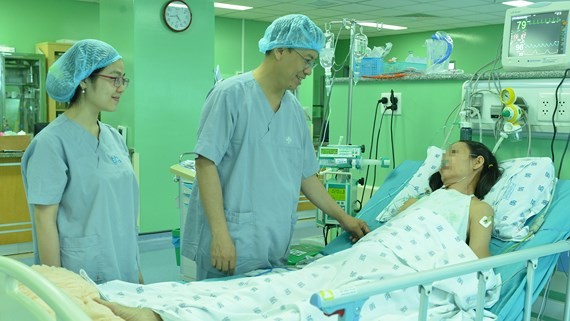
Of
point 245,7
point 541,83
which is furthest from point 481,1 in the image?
point 541,83

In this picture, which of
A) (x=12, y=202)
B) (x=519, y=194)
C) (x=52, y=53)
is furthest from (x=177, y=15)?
(x=519, y=194)

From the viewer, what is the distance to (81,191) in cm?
191

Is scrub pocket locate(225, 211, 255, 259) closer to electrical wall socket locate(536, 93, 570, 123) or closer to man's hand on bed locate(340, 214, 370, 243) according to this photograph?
man's hand on bed locate(340, 214, 370, 243)

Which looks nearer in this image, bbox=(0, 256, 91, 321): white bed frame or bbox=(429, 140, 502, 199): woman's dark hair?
bbox=(0, 256, 91, 321): white bed frame

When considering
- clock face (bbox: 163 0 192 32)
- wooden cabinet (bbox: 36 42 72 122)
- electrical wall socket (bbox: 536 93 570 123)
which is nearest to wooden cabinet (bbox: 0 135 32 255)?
clock face (bbox: 163 0 192 32)

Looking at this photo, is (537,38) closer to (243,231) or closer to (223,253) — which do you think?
(243,231)

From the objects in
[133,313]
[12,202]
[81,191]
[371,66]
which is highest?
[371,66]

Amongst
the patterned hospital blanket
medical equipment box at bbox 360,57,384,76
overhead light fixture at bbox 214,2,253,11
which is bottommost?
the patterned hospital blanket

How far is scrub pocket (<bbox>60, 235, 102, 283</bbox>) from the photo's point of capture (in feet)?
6.25

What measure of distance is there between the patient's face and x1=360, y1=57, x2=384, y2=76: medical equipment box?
0.88 meters

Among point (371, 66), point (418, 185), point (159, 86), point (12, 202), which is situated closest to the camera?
point (418, 185)

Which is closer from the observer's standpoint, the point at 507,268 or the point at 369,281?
the point at 369,281

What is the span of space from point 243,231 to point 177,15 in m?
3.62

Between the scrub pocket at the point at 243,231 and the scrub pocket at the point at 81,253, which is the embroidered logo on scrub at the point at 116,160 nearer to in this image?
the scrub pocket at the point at 81,253
